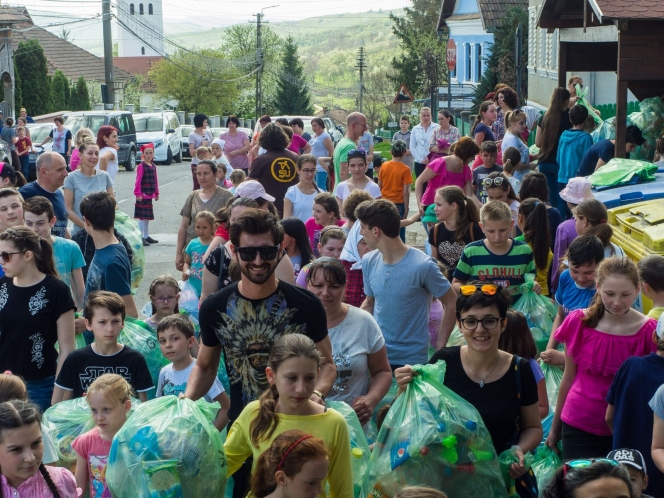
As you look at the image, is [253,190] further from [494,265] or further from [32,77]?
[32,77]

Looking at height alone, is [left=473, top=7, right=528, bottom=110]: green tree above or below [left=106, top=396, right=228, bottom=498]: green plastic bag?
above

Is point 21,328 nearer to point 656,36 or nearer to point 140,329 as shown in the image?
point 140,329

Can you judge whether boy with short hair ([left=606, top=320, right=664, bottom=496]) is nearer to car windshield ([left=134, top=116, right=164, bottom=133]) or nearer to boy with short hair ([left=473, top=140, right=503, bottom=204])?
boy with short hair ([left=473, top=140, right=503, bottom=204])

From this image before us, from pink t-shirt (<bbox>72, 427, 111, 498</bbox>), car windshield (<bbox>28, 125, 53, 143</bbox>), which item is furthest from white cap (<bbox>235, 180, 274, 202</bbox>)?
car windshield (<bbox>28, 125, 53, 143</bbox>)

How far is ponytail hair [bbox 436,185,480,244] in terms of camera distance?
23.8ft

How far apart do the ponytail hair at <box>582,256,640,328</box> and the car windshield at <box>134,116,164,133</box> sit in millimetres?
32219

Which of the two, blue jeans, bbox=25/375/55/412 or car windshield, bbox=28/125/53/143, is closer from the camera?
blue jeans, bbox=25/375/55/412

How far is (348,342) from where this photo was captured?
4.99m

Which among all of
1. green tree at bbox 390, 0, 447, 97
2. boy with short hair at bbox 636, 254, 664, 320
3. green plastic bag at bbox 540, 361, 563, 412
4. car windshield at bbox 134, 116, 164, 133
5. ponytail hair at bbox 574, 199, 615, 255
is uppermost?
green tree at bbox 390, 0, 447, 97

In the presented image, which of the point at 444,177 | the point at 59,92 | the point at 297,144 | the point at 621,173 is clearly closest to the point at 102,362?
the point at 444,177

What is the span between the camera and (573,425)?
4887 mm

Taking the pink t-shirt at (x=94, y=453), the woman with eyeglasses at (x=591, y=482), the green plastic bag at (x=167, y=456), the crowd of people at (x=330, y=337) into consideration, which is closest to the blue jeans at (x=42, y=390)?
the crowd of people at (x=330, y=337)

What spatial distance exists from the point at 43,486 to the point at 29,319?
1816 millimetres

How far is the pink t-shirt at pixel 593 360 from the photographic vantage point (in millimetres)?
4727
